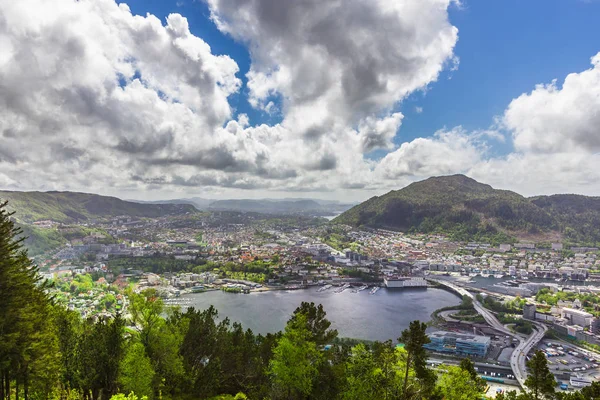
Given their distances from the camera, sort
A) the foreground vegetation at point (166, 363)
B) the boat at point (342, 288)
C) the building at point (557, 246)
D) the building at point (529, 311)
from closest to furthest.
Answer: the foreground vegetation at point (166, 363), the building at point (529, 311), the boat at point (342, 288), the building at point (557, 246)

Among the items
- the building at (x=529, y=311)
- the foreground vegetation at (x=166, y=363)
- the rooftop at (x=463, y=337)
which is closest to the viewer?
the foreground vegetation at (x=166, y=363)

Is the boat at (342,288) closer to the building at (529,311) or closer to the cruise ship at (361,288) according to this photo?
the cruise ship at (361,288)

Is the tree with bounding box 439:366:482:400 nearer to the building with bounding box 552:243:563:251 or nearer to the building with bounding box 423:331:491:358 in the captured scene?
the building with bounding box 423:331:491:358

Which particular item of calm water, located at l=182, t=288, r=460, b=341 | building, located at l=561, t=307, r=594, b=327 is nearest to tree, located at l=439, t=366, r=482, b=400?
calm water, located at l=182, t=288, r=460, b=341

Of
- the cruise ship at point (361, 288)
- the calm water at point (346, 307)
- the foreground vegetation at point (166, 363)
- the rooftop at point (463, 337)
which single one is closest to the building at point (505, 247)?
the calm water at point (346, 307)

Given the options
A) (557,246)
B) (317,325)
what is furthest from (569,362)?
(557,246)

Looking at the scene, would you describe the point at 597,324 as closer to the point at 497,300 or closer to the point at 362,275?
the point at 497,300
